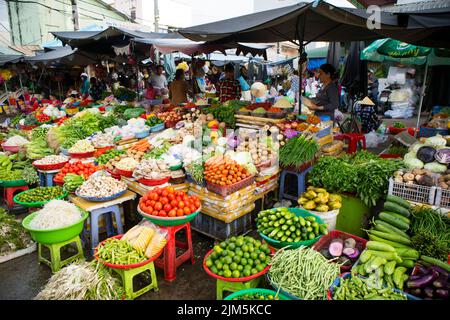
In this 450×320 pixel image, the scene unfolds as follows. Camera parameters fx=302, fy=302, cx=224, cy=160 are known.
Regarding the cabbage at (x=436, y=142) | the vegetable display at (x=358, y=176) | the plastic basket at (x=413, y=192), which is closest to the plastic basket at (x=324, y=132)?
the vegetable display at (x=358, y=176)

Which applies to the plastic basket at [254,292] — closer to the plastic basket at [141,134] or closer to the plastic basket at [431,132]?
the plastic basket at [141,134]

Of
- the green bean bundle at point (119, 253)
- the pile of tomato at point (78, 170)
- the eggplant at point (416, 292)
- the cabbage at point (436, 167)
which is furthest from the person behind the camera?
the pile of tomato at point (78, 170)

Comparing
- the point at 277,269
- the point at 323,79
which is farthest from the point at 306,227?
the point at 323,79

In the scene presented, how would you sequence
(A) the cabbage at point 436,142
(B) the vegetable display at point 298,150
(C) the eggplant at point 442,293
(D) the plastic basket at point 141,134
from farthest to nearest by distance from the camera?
1. (D) the plastic basket at point 141,134
2. (B) the vegetable display at point 298,150
3. (A) the cabbage at point 436,142
4. (C) the eggplant at point 442,293

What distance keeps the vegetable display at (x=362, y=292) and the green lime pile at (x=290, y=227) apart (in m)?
0.61

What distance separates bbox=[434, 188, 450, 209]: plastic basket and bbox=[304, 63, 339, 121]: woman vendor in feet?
10.3

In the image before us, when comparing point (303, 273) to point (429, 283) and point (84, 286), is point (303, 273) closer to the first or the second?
point (429, 283)

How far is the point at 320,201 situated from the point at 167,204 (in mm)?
1746

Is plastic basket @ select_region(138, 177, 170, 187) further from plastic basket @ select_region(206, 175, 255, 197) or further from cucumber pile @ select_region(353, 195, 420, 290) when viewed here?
cucumber pile @ select_region(353, 195, 420, 290)

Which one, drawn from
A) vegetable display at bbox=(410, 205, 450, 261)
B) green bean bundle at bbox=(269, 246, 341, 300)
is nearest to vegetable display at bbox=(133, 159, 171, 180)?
green bean bundle at bbox=(269, 246, 341, 300)

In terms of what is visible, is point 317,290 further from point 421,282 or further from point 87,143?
point 87,143

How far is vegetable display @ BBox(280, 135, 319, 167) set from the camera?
14.7 feet

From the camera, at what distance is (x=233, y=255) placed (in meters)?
2.67

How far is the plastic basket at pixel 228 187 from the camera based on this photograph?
12.4 ft
